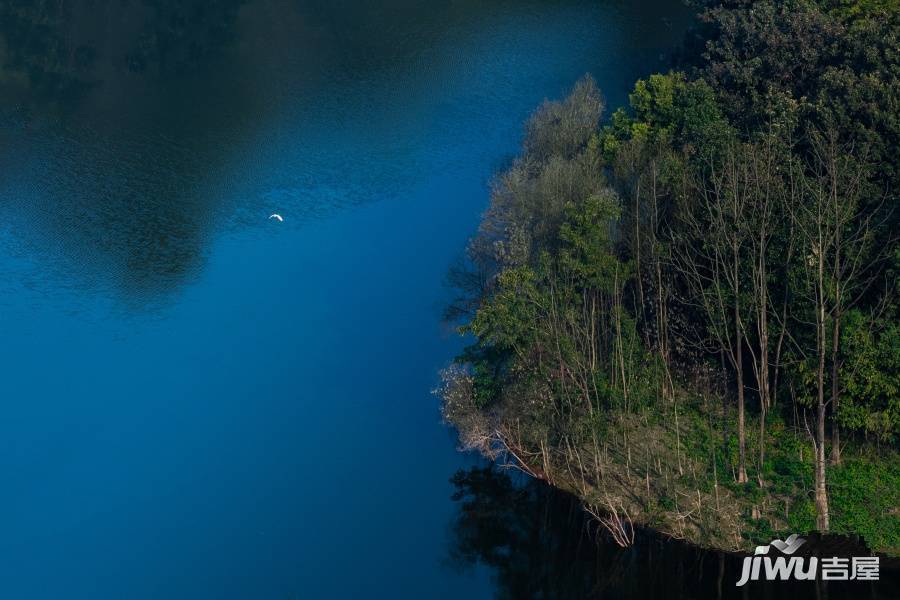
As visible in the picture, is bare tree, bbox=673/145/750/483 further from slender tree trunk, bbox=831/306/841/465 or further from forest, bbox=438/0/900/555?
slender tree trunk, bbox=831/306/841/465

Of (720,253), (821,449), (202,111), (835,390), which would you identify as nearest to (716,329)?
(720,253)

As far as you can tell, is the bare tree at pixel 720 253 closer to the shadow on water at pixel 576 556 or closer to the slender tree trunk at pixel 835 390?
the slender tree trunk at pixel 835 390

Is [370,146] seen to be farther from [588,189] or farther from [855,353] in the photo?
[855,353]

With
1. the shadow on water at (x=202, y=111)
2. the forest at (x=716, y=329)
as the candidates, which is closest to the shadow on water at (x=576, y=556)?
the forest at (x=716, y=329)

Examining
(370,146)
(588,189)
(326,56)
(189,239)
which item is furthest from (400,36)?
(588,189)

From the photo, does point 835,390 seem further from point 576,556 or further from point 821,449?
point 576,556

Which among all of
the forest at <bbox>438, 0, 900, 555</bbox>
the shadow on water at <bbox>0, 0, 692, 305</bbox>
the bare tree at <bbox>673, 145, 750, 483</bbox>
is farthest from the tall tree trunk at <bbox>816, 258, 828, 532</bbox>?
the shadow on water at <bbox>0, 0, 692, 305</bbox>
